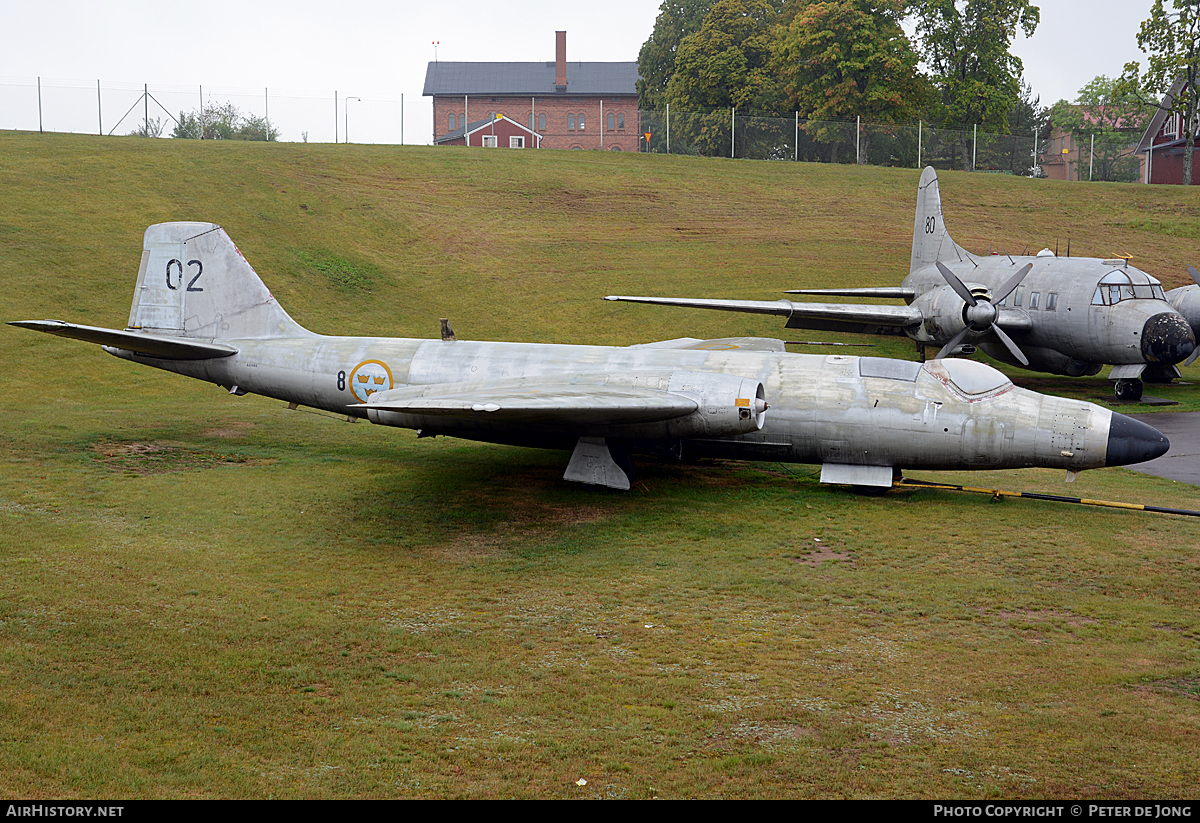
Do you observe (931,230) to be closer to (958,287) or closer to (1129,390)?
(958,287)

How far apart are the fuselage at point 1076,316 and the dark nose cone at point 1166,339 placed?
2 cm

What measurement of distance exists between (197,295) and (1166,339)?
85.2ft

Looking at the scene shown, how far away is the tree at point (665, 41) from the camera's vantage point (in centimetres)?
9012

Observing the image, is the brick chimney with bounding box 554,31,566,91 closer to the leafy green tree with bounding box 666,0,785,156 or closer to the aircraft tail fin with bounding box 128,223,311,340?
the leafy green tree with bounding box 666,0,785,156

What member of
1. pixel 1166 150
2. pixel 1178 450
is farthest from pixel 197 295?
pixel 1166 150

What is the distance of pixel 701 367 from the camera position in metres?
16.9

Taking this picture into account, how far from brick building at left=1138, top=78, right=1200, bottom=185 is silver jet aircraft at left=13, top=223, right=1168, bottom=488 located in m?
70.1

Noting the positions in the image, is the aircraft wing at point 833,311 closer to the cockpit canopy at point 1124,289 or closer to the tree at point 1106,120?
the cockpit canopy at point 1124,289

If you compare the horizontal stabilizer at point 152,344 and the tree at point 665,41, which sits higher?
the tree at point 665,41

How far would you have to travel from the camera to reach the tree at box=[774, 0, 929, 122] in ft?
222

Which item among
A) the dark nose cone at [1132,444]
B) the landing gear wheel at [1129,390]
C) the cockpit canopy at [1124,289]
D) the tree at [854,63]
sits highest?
the tree at [854,63]

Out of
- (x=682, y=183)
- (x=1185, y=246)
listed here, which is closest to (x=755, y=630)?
(x=682, y=183)

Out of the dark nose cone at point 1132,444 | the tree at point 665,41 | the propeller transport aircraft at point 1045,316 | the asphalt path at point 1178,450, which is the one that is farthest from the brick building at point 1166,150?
the dark nose cone at point 1132,444

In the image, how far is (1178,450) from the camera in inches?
822
